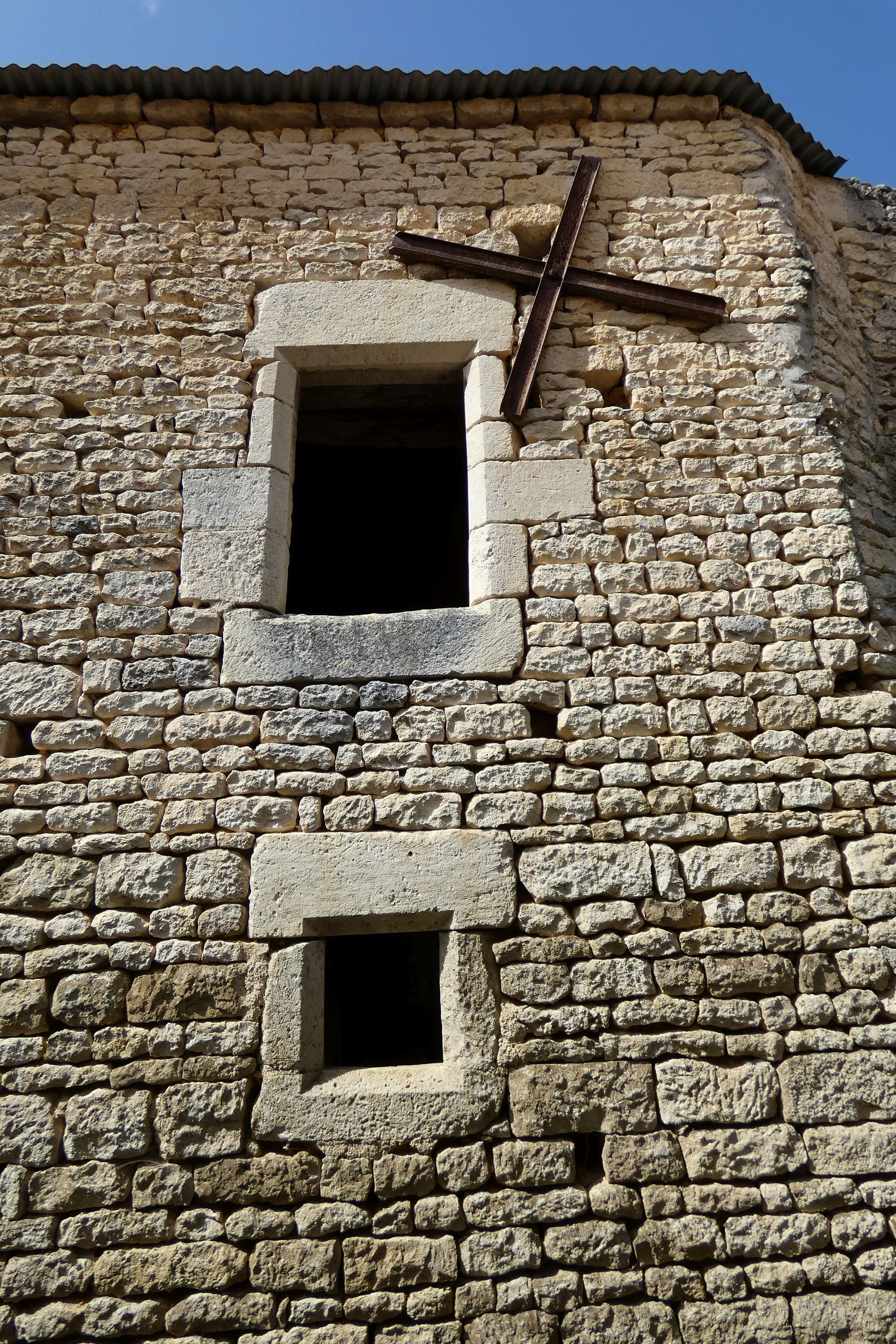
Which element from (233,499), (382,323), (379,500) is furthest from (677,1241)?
(379,500)

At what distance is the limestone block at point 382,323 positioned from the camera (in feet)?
12.3

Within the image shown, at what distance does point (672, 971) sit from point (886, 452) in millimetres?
2890

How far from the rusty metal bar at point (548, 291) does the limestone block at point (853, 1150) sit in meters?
3.05

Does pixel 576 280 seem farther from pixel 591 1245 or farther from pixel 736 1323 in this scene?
pixel 736 1323

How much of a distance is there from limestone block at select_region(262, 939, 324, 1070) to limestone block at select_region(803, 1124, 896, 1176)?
1745 mm

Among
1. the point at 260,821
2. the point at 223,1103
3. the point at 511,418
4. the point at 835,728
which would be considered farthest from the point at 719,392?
the point at 223,1103

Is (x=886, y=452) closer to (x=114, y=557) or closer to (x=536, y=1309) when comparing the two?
(x=114, y=557)

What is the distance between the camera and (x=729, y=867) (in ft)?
10.1

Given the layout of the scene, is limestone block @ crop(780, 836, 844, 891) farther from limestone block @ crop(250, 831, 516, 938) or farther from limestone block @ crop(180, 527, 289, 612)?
limestone block @ crop(180, 527, 289, 612)

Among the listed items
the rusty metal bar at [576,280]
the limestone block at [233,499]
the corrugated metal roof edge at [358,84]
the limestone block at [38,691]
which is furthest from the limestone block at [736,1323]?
the corrugated metal roof edge at [358,84]

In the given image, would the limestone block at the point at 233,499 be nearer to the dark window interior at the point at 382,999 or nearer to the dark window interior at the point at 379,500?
the dark window interior at the point at 379,500

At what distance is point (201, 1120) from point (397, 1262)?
800 millimetres

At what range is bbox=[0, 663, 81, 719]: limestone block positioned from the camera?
10.6 ft

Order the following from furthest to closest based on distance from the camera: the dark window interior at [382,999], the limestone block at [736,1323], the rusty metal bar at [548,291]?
the dark window interior at [382,999] → the rusty metal bar at [548,291] → the limestone block at [736,1323]
